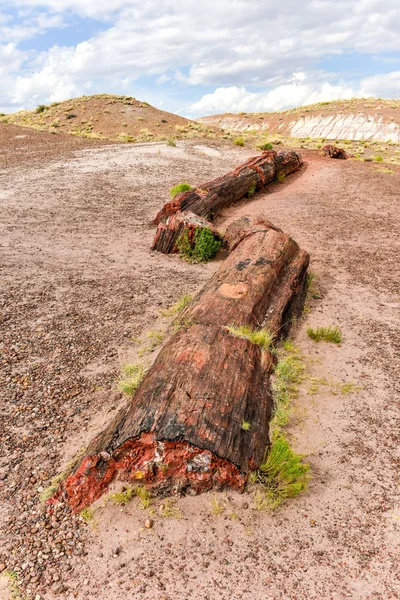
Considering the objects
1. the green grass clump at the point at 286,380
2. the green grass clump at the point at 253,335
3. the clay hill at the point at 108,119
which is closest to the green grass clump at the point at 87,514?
the green grass clump at the point at 286,380

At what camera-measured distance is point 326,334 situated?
253 inches

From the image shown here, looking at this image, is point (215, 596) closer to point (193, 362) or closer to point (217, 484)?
point (217, 484)

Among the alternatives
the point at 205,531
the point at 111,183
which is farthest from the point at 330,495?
the point at 111,183

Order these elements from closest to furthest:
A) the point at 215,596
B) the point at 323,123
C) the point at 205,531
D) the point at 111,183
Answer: the point at 215,596
the point at 205,531
the point at 111,183
the point at 323,123

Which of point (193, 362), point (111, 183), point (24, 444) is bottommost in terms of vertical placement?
point (24, 444)

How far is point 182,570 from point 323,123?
6985 cm

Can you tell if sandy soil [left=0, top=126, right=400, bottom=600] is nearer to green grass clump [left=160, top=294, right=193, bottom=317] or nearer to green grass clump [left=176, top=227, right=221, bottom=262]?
green grass clump [left=160, top=294, right=193, bottom=317]

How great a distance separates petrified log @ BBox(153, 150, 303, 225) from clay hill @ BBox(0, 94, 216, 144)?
675 inches

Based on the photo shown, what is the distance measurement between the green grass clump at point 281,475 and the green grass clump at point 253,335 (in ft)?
5.50

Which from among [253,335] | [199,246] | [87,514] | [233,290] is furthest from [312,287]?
[87,514]

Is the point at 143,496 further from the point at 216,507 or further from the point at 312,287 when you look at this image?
the point at 312,287

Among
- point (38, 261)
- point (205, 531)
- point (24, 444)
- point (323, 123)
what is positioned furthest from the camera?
point (323, 123)

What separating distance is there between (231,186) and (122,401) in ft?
33.0

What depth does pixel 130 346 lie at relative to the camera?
6297mm
